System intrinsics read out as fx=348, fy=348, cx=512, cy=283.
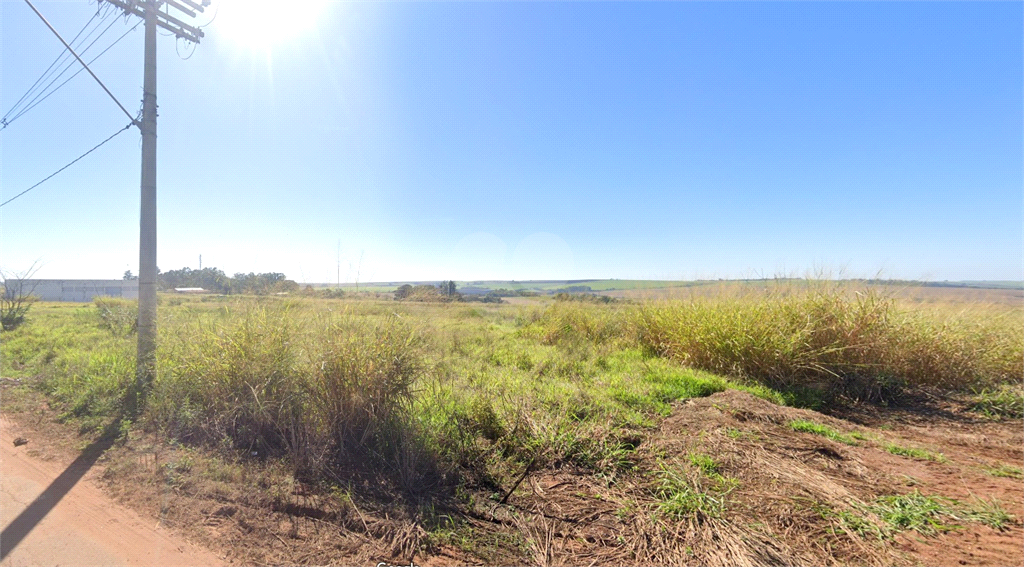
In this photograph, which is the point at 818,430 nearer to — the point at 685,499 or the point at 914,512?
the point at 914,512

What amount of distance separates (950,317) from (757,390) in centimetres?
339

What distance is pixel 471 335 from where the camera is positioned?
8492 mm

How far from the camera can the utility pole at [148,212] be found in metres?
4.17

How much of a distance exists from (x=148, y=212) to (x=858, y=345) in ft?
30.6

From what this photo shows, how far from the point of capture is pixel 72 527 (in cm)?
219

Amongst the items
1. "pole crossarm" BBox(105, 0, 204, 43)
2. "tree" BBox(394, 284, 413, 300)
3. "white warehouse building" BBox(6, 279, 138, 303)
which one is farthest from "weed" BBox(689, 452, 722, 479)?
"white warehouse building" BBox(6, 279, 138, 303)

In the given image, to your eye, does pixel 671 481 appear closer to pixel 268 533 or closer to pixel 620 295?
pixel 268 533

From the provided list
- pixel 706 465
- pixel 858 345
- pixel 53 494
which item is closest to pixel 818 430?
pixel 706 465

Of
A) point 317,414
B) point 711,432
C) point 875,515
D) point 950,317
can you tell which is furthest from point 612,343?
point 317,414

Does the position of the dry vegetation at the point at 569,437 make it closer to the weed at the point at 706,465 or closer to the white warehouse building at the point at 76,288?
the weed at the point at 706,465

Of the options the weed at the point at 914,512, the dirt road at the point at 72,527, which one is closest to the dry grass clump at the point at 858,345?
the weed at the point at 914,512

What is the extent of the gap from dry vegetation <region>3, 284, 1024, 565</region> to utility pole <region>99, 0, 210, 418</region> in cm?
34

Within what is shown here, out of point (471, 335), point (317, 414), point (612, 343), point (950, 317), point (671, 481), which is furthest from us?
point (471, 335)

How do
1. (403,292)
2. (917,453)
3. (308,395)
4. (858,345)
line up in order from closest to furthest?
(917,453)
(308,395)
(403,292)
(858,345)
